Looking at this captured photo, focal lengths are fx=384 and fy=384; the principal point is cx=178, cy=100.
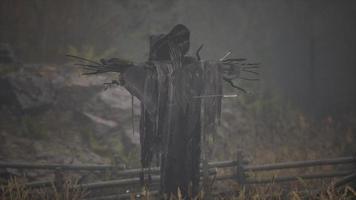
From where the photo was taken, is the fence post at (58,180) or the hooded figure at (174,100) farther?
the fence post at (58,180)

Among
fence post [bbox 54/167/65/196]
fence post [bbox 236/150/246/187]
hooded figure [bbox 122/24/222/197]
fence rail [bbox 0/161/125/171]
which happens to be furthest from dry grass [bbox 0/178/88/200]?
fence post [bbox 236/150/246/187]

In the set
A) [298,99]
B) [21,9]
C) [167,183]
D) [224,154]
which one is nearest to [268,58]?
[298,99]

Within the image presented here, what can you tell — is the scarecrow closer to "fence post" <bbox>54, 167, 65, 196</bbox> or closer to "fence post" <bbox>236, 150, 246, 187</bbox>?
"fence post" <bbox>54, 167, 65, 196</bbox>

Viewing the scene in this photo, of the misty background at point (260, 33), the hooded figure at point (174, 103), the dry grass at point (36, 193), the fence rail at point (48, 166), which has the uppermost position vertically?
the misty background at point (260, 33)

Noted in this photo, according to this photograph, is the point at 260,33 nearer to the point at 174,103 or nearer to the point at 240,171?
the point at 240,171

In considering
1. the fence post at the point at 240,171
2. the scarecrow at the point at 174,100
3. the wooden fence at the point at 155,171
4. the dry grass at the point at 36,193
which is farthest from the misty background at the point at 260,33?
the scarecrow at the point at 174,100

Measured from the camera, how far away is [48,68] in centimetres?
1154

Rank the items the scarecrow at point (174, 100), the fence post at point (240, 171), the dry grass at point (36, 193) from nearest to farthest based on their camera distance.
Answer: the scarecrow at point (174, 100) → the dry grass at point (36, 193) → the fence post at point (240, 171)

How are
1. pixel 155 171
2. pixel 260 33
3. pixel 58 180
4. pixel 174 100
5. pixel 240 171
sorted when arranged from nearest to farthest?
pixel 174 100, pixel 58 180, pixel 155 171, pixel 240 171, pixel 260 33

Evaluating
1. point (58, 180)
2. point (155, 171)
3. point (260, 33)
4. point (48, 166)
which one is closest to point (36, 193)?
point (58, 180)

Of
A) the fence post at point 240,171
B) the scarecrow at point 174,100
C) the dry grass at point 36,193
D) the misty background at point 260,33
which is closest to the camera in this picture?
the scarecrow at point 174,100

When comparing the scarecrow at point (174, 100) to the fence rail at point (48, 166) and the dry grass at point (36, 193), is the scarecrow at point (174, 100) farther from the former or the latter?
the fence rail at point (48, 166)

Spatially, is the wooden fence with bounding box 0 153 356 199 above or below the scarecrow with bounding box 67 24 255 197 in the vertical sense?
below

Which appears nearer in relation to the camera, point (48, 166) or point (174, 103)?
point (174, 103)
